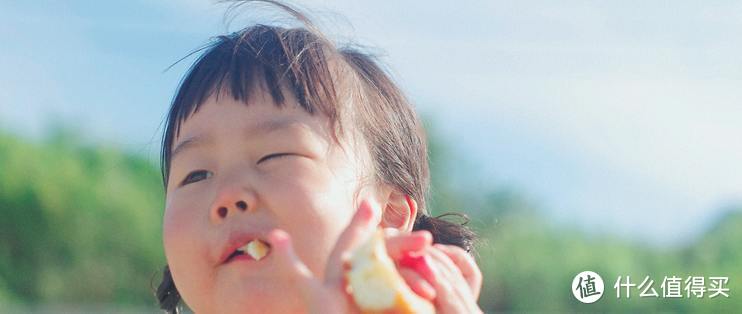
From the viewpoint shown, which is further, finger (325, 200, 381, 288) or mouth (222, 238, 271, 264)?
mouth (222, 238, 271, 264)

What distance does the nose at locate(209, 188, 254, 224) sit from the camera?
1.31 meters

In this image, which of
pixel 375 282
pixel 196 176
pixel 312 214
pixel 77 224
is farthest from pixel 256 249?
pixel 77 224

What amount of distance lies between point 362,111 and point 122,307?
329 centimetres

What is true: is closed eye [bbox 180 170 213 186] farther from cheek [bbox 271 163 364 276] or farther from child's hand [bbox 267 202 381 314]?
child's hand [bbox 267 202 381 314]

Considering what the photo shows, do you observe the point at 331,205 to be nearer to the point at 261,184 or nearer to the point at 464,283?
the point at 261,184

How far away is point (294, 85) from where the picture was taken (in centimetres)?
147

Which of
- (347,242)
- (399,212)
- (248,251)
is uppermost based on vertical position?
(347,242)

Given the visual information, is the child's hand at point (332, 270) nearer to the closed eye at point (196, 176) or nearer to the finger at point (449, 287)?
the finger at point (449, 287)

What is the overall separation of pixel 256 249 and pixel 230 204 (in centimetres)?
9

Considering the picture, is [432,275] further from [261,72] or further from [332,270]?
[261,72]

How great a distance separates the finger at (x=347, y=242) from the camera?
0.97 meters

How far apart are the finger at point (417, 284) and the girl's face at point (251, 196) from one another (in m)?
0.25

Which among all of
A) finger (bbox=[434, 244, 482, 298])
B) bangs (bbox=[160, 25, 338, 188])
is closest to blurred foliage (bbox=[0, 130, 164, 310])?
bangs (bbox=[160, 25, 338, 188])

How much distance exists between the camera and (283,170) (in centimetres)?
136
